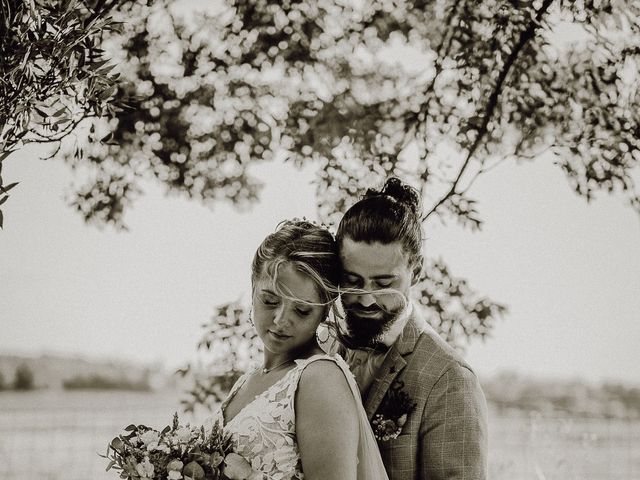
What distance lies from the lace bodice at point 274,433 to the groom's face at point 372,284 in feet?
1.34

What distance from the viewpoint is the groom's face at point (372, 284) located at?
3502 millimetres

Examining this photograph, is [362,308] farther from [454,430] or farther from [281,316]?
[454,430]

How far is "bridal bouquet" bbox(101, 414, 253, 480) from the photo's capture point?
2.95 meters

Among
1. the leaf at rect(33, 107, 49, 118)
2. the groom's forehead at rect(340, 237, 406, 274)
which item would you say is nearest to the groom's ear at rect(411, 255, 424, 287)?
the groom's forehead at rect(340, 237, 406, 274)

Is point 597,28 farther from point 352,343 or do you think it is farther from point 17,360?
point 17,360

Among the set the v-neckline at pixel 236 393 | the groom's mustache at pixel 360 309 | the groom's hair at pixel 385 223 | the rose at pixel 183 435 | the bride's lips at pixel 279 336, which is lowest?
the rose at pixel 183 435

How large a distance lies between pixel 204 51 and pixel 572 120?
2.70 m

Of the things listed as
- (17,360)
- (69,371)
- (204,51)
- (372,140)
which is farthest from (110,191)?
(69,371)

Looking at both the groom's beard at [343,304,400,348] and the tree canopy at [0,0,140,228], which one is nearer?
the tree canopy at [0,0,140,228]

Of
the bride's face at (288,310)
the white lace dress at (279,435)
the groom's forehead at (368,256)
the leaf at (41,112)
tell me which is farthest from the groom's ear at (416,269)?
the leaf at (41,112)

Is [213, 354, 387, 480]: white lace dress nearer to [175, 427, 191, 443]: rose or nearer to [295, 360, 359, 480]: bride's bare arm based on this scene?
[295, 360, 359, 480]: bride's bare arm

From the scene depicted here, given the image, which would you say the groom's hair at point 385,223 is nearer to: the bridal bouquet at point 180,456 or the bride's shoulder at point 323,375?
the bride's shoulder at point 323,375

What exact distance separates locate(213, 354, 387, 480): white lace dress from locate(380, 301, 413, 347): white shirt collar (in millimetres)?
527

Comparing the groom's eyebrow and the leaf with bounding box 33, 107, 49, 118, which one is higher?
the leaf with bounding box 33, 107, 49, 118
